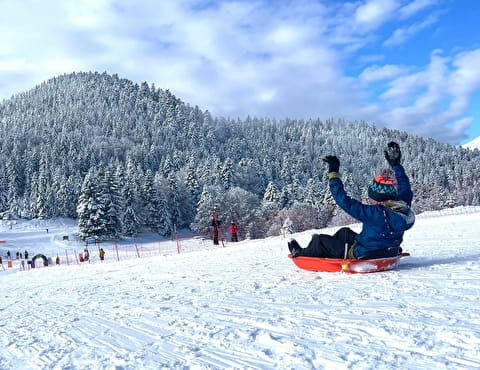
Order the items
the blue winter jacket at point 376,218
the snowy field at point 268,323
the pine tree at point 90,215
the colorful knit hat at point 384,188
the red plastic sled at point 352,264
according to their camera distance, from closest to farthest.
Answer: the snowy field at point 268,323, the blue winter jacket at point 376,218, the colorful knit hat at point 384,188, the red plastic sled at point 352,264, the pine tree at point 90,215

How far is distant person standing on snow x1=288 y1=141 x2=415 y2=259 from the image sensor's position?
5613mm

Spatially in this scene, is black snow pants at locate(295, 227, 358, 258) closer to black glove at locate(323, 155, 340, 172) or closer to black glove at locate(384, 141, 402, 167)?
black glove at locate(323, 155, 340, 172)

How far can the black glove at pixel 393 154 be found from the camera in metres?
6.09

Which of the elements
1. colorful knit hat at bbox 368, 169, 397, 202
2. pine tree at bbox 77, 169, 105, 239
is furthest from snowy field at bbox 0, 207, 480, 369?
pine tree at bbox 77, 169, 105, 239

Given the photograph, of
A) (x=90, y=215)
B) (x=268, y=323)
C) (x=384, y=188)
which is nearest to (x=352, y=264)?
(x=384, y=188)

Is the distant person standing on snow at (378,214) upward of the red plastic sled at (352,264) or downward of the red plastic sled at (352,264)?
upward

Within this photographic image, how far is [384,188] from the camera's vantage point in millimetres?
5727

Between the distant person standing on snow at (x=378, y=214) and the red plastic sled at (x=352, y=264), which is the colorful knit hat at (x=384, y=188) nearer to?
the distant person standing on snow at (x=378, y=214)

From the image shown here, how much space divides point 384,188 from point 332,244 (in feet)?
3.83

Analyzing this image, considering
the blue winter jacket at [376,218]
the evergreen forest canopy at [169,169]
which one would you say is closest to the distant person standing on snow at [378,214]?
the blue winter jacket at [376,218]

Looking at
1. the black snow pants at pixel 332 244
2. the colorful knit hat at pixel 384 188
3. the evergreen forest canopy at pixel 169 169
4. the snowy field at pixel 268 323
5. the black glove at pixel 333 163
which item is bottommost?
the snowy field at pixel 268 323

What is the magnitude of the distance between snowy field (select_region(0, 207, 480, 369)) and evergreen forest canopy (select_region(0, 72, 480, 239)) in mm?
21799

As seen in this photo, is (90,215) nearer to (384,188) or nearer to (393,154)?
(393,154)

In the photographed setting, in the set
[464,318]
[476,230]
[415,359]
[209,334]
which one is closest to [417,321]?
[464,318]
